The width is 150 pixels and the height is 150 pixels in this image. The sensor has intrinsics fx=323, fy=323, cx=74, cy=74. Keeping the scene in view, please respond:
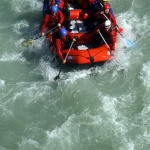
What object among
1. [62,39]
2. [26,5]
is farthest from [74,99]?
[26,5]

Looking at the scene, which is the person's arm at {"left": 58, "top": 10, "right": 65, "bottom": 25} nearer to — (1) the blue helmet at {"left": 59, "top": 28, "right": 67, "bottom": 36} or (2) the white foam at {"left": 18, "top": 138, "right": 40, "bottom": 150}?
(1) the blue helmet at {"left": 59, "top": 28, "right": 67, "bottom": 36}

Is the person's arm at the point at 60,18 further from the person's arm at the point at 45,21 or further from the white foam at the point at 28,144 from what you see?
the white foam at the point at 28,144

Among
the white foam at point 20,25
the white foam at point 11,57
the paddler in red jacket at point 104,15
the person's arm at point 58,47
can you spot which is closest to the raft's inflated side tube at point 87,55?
the person's arm at point 58,47

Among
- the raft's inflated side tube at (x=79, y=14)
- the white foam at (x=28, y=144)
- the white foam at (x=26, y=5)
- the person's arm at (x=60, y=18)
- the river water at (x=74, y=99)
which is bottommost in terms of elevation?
the white foam at (x=28, y=144)

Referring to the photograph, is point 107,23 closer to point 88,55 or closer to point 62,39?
point 88,55

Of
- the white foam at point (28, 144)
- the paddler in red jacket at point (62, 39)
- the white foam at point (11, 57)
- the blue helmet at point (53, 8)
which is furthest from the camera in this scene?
the white foam at point (11, 57)

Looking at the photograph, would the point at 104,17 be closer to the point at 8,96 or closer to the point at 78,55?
the point at 78,55
